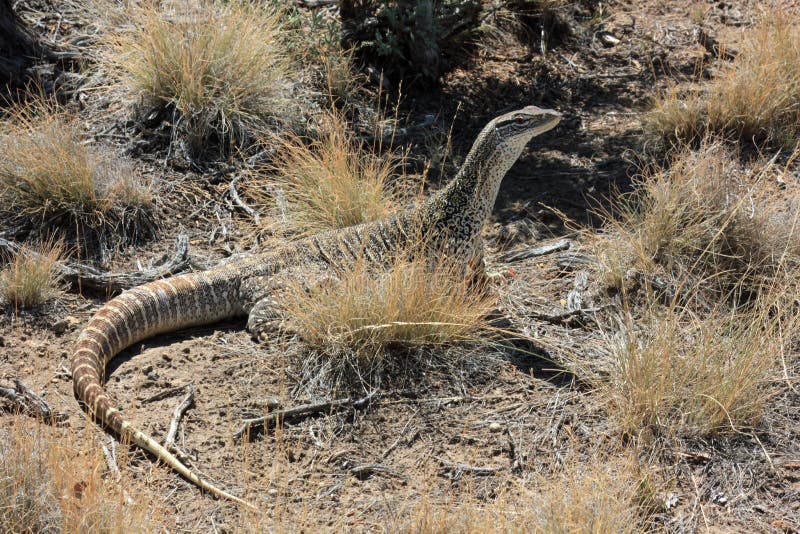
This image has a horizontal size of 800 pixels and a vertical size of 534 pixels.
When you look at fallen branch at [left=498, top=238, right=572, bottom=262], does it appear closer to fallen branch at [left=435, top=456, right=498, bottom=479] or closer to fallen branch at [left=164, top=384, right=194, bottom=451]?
fallen branch at [left=435, top=456, right=498, bottom=479]

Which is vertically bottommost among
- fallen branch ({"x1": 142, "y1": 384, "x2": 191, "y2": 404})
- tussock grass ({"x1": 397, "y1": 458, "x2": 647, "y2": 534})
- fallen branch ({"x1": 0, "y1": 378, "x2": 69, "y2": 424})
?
fallen branch ({"x1": 142, "y1": 384, "x2": 191, "y2": 404})

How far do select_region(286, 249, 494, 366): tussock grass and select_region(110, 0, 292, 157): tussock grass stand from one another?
3088 millimetres

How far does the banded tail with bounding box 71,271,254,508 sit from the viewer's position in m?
4.92

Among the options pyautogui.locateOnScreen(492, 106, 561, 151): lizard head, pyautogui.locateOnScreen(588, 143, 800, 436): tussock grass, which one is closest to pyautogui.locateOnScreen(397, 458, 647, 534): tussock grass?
pyautogui.locateOnScreen(588, 143, 800, 436): tussock grass

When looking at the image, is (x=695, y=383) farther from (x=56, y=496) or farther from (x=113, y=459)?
(x=56, y=496)

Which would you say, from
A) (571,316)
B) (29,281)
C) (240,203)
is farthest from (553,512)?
(240,203)

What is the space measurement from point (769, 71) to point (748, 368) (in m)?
4.27

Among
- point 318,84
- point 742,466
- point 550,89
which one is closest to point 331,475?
point 742,466

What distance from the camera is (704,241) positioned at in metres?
6.71

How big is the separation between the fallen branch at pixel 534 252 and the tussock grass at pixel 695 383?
6.64 ft

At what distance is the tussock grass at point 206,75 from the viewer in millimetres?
8203

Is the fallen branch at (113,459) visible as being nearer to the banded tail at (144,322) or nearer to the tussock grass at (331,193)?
the banded tail at (144,322)

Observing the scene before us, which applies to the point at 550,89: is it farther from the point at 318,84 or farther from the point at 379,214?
the point at 379,214

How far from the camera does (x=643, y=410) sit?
16.8 ft
